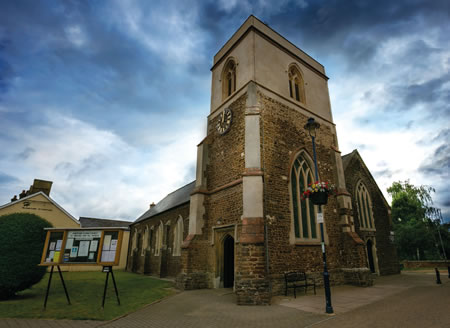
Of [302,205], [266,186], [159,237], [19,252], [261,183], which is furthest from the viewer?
[159,237]

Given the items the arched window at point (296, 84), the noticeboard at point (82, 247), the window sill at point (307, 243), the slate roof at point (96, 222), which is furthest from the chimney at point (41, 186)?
the window sill at point (307, 243)

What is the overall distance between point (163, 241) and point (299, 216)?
1457 centimetres

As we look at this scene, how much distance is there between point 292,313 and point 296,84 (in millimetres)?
14343

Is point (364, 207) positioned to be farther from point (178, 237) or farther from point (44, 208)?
point (44, 208)

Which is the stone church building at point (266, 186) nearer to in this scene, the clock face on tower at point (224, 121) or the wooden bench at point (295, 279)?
the clock face on tower at point (224, 121)

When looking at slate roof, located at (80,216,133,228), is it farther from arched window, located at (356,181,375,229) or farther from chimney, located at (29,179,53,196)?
arched window, located at (356,181,375,229)

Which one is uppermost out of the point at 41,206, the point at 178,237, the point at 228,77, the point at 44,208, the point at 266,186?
the point at 228,77

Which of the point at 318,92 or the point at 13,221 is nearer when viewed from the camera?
the point at 13,221

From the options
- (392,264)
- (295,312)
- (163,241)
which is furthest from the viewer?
(163,241)

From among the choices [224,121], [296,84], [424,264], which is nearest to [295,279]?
[224,121]

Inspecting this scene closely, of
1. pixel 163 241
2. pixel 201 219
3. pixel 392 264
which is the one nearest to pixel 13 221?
pixel 201 219

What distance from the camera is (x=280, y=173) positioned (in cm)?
1253

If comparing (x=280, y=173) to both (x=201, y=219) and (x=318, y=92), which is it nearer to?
(x=201, y=219)

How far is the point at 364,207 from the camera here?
1917 cm
